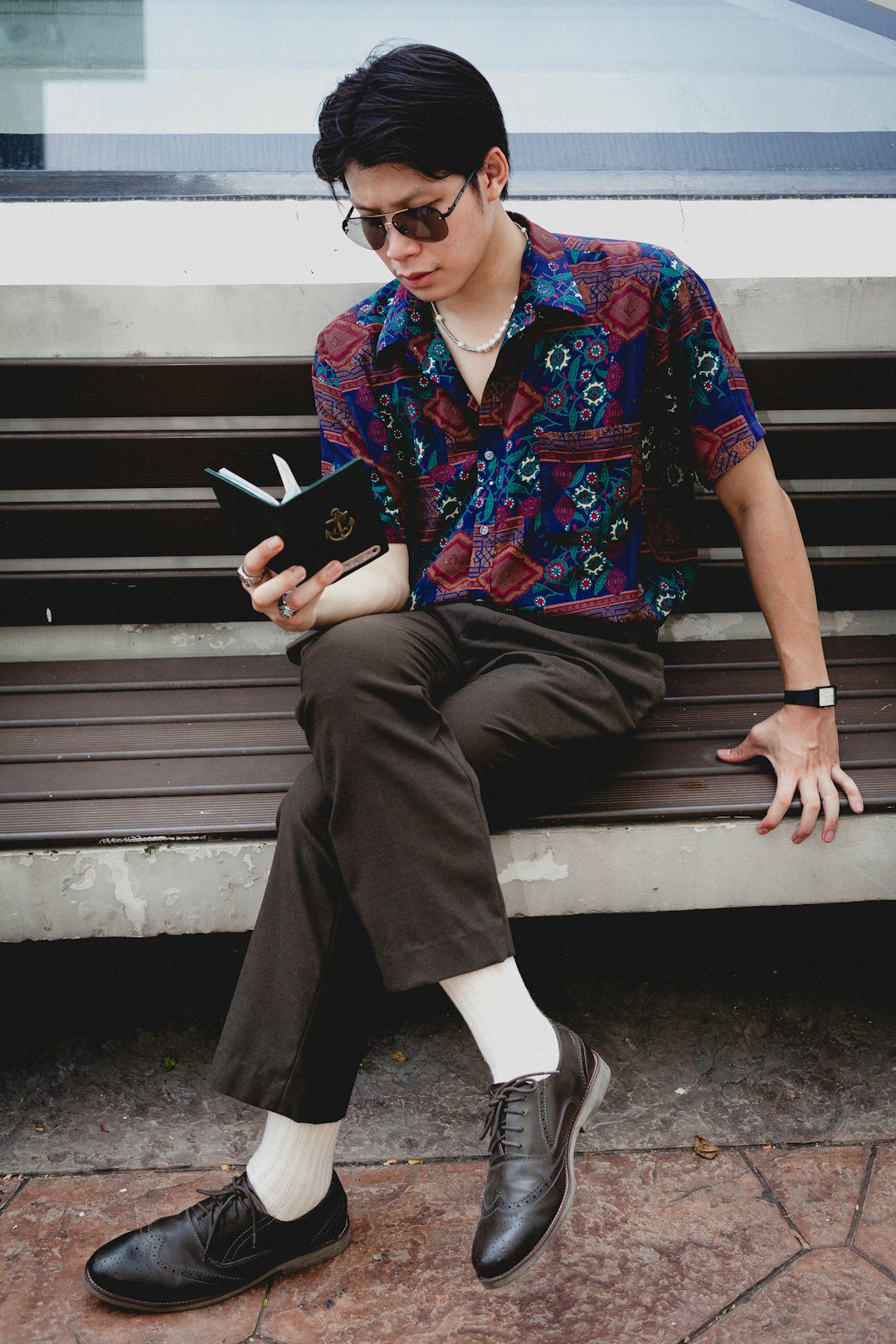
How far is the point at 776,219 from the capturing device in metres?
2.93

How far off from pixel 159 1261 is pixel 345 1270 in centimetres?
30

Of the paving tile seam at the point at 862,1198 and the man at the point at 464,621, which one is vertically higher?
the man at the point at 464,621

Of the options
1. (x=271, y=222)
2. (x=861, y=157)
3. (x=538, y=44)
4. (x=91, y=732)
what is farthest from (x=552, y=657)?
(x=538, y=44)

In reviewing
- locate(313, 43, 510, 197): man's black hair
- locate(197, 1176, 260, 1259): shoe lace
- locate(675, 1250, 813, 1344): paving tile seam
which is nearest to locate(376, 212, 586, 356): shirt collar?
locate(313, 43, 510, 197): man's black hair

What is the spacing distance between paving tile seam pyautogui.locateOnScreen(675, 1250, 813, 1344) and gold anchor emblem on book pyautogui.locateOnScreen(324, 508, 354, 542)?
51.3 inches

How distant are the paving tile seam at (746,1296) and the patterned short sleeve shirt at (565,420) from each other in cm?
110

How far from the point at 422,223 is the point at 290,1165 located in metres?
1.51

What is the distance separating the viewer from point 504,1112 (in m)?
1.67

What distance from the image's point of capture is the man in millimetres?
1682

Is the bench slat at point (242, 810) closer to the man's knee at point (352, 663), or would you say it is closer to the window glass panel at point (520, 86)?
the man's knee at point (352, 663)

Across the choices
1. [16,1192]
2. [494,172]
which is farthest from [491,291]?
[16,1192]

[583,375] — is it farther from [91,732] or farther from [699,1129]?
[699,1129]

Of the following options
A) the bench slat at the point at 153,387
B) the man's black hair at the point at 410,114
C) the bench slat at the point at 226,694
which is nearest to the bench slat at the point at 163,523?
the bench slat at the point at 153,387

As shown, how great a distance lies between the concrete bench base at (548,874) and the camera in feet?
6.61
